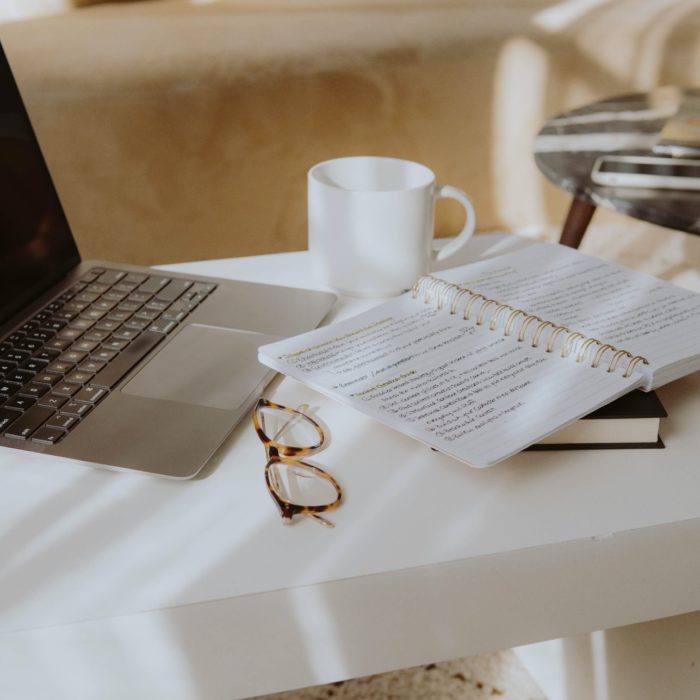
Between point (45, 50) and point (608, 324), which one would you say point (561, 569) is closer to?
point (608, 324)

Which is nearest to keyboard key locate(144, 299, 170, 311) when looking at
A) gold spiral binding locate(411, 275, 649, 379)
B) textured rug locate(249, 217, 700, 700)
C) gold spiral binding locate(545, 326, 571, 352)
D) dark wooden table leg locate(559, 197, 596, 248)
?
gold spiral binding locate(411, 275, 649, 379)

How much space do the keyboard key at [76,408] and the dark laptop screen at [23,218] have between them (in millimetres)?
165

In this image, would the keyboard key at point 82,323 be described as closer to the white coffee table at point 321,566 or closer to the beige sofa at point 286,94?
the white coffee table at point 321,566

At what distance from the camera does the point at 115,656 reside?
43cm

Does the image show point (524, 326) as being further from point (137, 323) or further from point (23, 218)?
point (23, 218)

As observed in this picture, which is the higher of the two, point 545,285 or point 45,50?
point 45,50

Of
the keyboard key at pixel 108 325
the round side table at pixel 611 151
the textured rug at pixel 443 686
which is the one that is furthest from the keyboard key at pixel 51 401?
the round side table at pixel 611 151

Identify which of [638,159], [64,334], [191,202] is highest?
[64,334]

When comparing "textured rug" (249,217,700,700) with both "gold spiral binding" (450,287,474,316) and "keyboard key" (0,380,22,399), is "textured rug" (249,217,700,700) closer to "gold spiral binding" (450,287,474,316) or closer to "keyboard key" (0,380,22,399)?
"gold spiral binding" (450,287,474,316)

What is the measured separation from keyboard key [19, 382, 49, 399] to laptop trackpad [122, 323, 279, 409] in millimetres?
53

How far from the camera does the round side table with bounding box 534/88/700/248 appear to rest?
96 centimetres

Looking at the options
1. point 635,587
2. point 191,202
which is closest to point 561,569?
point 635,587

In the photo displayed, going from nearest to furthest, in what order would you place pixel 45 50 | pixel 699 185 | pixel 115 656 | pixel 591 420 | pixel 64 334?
pixel 115 656 → pixel 591 420 → pixel 64 334 → pixel 699 185 → pixel 45 50

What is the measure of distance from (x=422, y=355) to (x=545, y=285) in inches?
6.1
